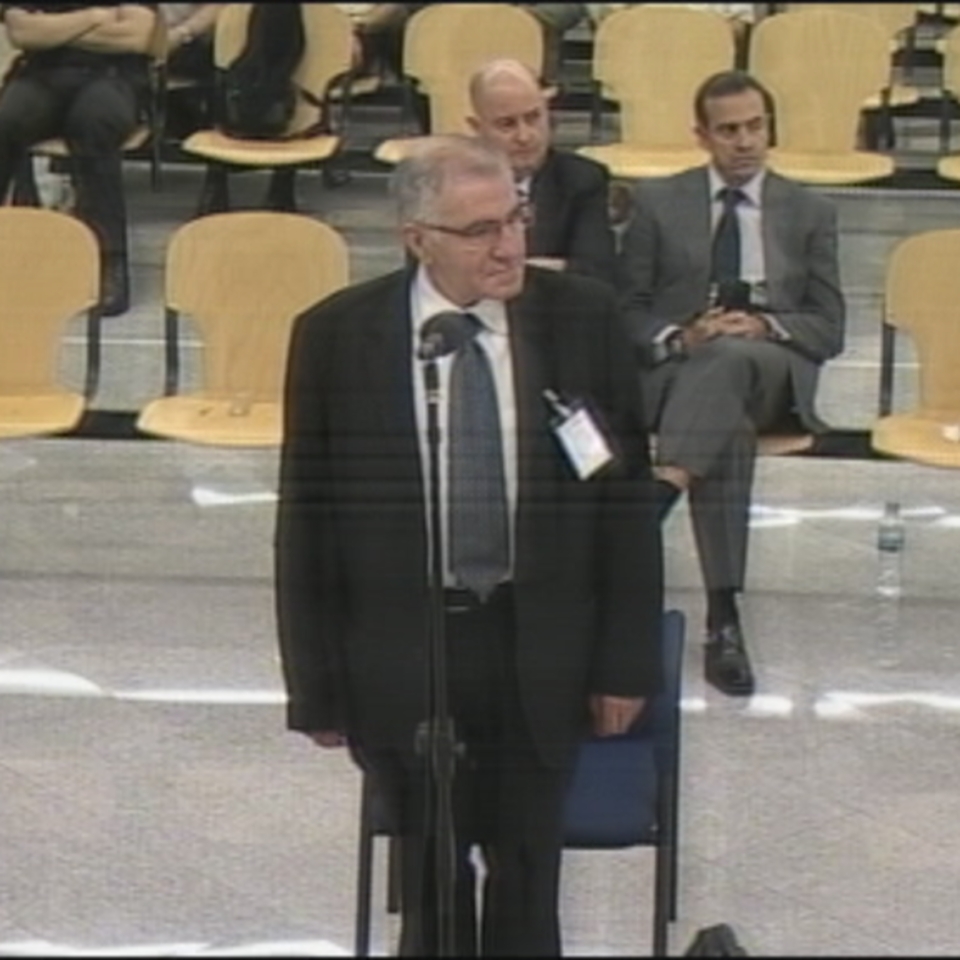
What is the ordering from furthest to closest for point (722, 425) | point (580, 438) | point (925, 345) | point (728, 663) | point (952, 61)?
point (952, 61), point (925, 345), point (722, 425), point (728, 663), point (580, 438)

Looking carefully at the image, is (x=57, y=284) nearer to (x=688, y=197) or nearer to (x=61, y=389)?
(x=61, y=389)

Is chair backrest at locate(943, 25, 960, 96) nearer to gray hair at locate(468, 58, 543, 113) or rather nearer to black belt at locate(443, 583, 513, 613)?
gray hair at locate(468, 58, 543, 113)

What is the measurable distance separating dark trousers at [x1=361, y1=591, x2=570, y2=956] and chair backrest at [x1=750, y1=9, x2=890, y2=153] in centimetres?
→ 224

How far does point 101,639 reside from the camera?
450cm

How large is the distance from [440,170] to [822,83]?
2.45 meters

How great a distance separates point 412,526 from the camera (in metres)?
3.24

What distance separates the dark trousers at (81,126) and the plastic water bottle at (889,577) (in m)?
1.56

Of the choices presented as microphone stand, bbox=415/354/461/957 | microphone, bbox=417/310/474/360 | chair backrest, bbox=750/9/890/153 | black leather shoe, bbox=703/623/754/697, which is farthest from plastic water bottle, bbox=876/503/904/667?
microphone, bbox=417/310/474/360

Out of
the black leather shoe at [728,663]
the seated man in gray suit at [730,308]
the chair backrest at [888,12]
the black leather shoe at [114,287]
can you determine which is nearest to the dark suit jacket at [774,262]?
the seated man in gray suit at [730,308]

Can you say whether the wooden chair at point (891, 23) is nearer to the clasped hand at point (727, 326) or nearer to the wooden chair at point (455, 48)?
the wooden chair at point (455, 48)

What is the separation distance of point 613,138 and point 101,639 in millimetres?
1427

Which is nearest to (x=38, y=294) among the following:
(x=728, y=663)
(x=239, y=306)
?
(x=239, y=306)

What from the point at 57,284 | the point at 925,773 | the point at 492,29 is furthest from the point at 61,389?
the point at 925,773

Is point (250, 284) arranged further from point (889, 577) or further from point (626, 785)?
point (626, 785)
